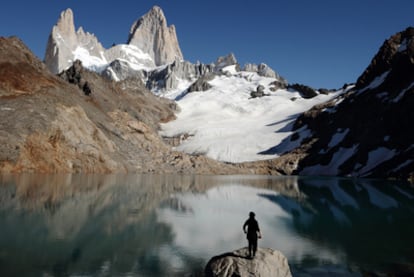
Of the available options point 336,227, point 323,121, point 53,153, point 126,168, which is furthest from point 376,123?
point 336,227

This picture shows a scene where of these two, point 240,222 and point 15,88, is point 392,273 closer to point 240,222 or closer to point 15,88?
point 240,222

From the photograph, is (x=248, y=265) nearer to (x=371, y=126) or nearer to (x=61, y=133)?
(x=61, y=133)

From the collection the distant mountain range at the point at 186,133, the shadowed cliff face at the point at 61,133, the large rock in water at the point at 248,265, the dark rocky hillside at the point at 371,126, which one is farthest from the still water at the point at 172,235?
the dark rocky hillside at the point at 371,126

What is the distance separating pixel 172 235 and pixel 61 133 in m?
62.1

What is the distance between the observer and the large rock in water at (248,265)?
47.5ft

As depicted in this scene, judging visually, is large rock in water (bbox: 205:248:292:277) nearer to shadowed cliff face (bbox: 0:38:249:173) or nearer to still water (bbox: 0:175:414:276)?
still water (bbox: 0:175:414:276)

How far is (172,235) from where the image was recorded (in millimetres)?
24516

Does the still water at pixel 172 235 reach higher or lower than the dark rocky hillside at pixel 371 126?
lower

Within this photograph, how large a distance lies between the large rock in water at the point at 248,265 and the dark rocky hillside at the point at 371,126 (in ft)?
287

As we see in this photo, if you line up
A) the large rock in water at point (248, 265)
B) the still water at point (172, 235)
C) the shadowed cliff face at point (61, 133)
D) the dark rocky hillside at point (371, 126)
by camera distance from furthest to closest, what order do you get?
the dark rocky hillside at point (371, 126) < the shadowed cliff face at point (61, 133) < the still water at point (172, 235) < the large rock in water at point (248, 265)

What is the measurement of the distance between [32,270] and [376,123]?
124m

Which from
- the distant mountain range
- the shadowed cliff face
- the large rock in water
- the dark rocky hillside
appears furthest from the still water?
the dark rocky hillside

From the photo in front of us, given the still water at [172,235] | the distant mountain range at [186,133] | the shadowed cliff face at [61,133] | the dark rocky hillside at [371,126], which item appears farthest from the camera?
the dark rocky hillside at [371,126]

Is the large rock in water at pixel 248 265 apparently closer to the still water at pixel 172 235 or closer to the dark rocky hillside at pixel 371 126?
the still water at pixel 172 235
